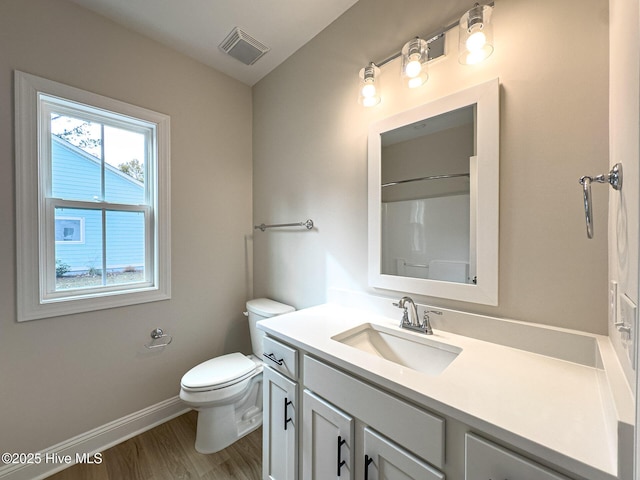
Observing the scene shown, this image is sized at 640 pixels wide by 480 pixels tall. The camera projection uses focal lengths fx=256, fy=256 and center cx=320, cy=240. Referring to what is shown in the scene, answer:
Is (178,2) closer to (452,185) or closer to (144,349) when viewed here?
(452,185)

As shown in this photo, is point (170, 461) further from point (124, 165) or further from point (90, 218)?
point (124, 165)

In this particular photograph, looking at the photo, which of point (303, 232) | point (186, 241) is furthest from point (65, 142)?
point (303, 232)

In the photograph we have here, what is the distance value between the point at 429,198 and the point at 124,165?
6.40ft

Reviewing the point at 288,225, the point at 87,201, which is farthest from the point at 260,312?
the point at 87,201

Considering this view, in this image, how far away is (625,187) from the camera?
623 millimetres

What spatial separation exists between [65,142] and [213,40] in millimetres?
1132

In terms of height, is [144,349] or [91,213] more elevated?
[91,213]

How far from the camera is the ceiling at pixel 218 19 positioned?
1.48m

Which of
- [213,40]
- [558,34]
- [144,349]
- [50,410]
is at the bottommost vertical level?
[50,410]

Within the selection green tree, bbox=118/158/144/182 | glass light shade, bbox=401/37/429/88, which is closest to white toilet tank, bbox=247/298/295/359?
green tree, bbox=118/158/144/182

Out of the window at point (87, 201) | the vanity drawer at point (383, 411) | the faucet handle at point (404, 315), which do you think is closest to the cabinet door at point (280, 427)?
the vanity drawer at point (383, 411)

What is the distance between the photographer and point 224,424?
1.58 meters

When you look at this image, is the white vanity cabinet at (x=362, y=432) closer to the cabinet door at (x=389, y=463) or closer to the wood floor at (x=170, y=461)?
the cabinet door at (x=389, y=463)

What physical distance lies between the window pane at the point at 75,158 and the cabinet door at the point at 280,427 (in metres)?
1.56
